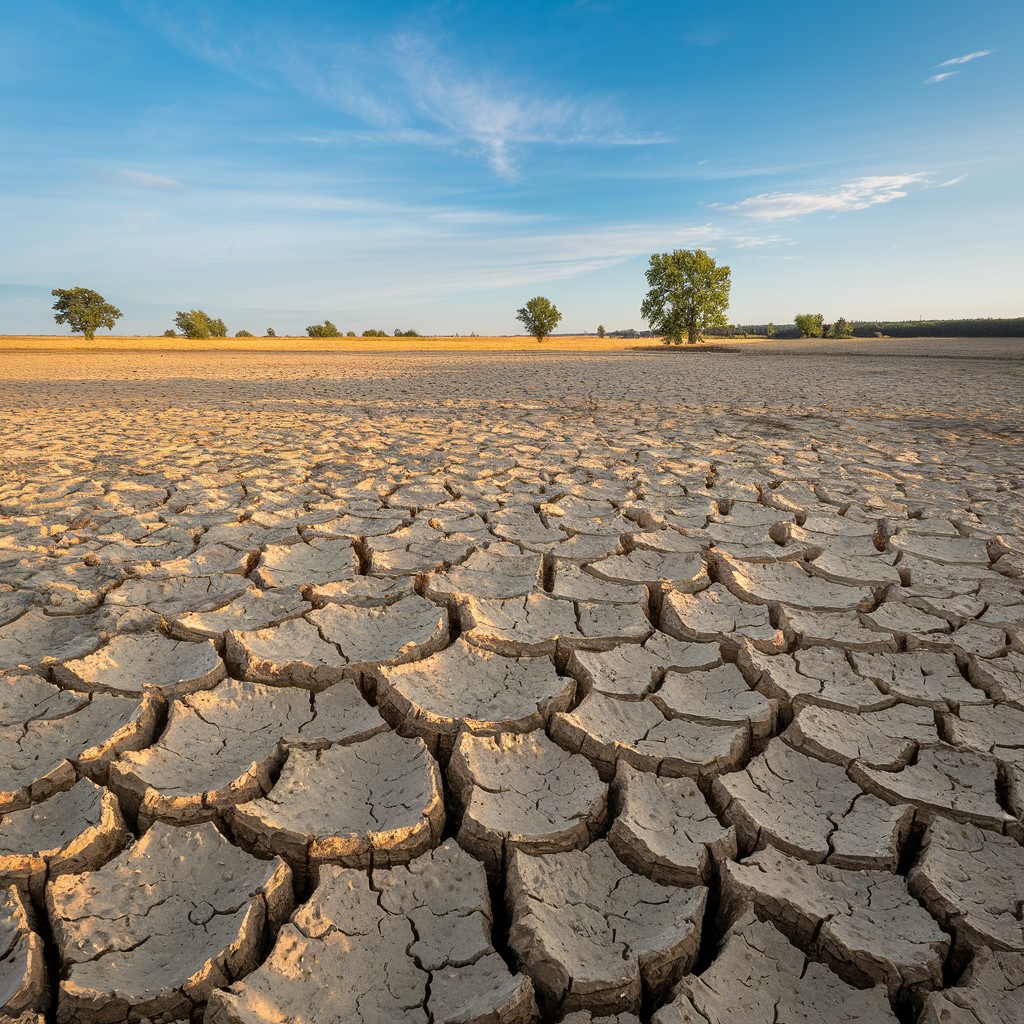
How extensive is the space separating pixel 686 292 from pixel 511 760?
33022 millimetres

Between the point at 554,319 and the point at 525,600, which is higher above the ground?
the point at 554,319

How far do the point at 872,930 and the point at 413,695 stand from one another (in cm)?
102

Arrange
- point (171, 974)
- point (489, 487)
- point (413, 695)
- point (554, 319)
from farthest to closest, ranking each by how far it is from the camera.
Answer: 1. point (554, 319)
2. point (489, 487)
3. point (413, 695)
4. point (171, 974)

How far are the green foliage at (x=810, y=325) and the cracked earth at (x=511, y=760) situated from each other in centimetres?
4730

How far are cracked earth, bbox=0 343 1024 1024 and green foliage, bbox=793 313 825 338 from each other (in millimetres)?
47301

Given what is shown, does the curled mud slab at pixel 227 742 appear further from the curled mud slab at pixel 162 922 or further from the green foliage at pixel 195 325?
the green foliage at pixel 195 325

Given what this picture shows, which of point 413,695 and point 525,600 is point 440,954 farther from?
point 525,600

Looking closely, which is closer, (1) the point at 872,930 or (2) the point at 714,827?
(1) the point at 872,930

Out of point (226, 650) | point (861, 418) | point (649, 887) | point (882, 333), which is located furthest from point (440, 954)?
point (882, 333)

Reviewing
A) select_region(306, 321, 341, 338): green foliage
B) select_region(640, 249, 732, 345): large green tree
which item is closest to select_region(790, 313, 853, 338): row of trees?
select_region(640, 249, 732, 345): large green tree

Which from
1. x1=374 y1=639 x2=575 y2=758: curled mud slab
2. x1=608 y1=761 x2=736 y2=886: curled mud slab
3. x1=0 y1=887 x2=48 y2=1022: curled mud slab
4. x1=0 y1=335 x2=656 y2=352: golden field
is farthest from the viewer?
x1=0 y1=335 x2=656 y2=352: golden field

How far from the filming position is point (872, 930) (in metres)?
0.96

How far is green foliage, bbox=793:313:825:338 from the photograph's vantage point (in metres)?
44.3

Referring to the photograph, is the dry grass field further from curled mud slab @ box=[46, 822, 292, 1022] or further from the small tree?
curled mud slab @ box=[46, 822, 292, 1022]
